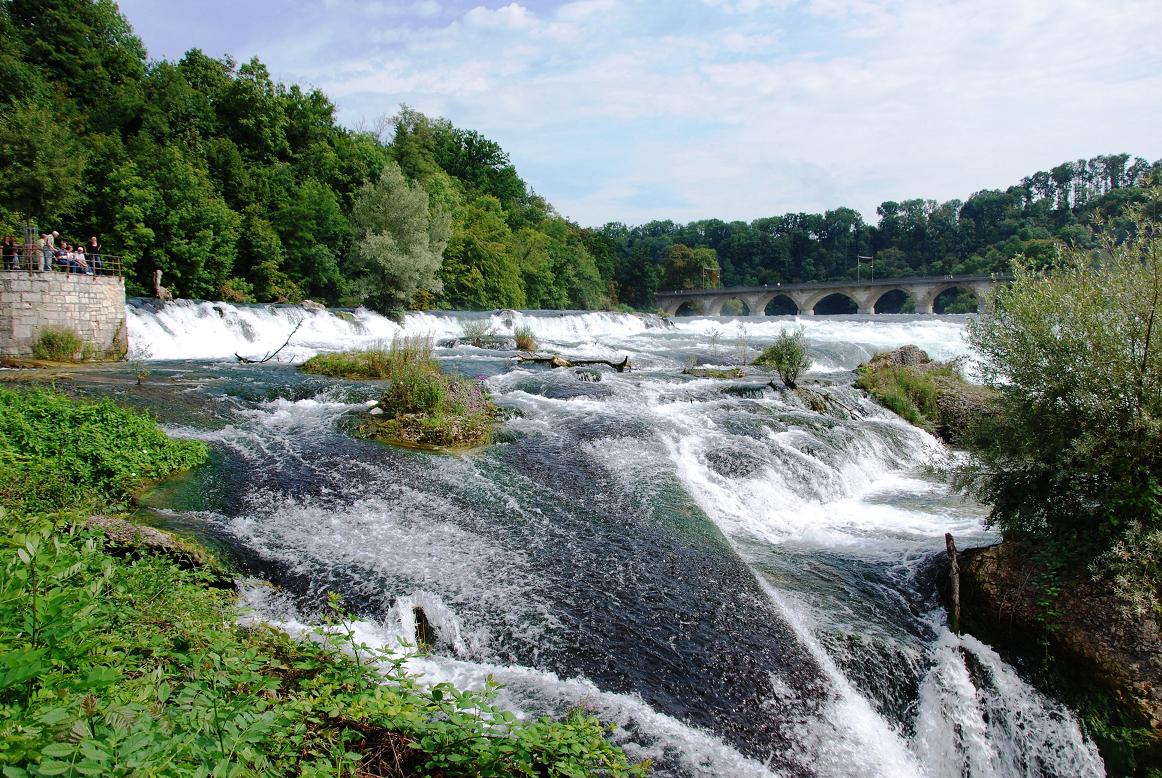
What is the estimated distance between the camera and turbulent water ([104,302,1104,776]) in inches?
168

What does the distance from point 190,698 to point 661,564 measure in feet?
14.1

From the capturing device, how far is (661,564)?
6055 mm

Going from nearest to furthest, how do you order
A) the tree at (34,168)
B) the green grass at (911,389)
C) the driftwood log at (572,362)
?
the green grass at (911,389) → the driftwood log at (572,362) → the tree at (34,168)

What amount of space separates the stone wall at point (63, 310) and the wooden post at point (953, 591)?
18927 mm

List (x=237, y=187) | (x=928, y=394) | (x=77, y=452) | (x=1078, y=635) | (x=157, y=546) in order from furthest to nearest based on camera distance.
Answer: (x=237, y=187) < (x=928, y=394) < (x=77, y=452) < (x=157, y=546) < (x=1078, y=635)

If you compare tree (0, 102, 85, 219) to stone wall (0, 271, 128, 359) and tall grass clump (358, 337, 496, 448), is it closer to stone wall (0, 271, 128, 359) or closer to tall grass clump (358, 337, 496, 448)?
stone wall (0, 271, 128, 359)

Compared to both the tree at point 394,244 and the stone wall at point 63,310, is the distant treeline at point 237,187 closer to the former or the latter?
the tree at point 394,244

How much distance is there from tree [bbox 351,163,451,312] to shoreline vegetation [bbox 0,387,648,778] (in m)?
27.1

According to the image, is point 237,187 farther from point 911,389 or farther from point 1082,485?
point 1082,485

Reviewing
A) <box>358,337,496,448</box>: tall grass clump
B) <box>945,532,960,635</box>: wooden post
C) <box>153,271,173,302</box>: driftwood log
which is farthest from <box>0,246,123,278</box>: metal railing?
<box>945,532,960,635</box>: wooden post

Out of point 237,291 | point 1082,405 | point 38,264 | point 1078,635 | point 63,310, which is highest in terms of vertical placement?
point 38,264

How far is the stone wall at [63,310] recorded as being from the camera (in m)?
15.3

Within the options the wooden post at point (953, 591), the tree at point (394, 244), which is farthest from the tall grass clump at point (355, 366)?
the tree at point (394, 244)

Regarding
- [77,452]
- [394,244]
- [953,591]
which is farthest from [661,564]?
[394,244]
